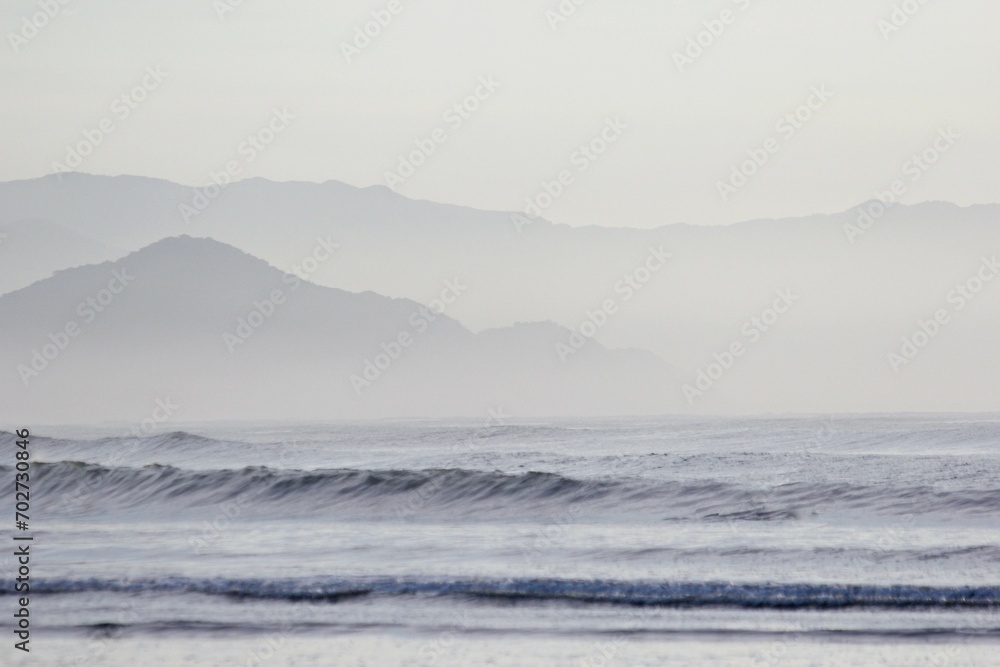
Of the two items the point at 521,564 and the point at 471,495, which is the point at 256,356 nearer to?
the point at 471,495

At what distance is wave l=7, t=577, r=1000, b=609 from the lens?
13.1 meters

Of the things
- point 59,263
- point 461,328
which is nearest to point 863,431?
point 461,328

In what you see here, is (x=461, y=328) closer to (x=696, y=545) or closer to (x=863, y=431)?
(x=863, y=431)

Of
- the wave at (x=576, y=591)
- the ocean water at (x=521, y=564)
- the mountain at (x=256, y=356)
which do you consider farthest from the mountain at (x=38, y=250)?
the wave at (x=576, y=591)

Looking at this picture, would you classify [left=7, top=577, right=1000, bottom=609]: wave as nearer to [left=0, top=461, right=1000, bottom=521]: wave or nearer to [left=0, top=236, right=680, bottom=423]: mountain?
[left=0, top=461, right=1000, bottom=521]: wave

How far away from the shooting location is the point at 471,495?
965 inches

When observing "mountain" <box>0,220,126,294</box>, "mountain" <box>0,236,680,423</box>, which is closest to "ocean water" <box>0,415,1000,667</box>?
"mountain" <box>0,236,680,423</box>

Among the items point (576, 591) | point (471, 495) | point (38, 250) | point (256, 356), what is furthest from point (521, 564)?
point (38, 250)

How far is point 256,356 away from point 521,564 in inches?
5807

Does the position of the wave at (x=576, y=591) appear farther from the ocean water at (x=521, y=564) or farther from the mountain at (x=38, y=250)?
the mountain at (x=38, y=250)

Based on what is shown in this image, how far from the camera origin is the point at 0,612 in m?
13.2

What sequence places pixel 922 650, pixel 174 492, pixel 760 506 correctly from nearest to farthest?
pixel 922 650, pixel 760 506, pixel 174 492

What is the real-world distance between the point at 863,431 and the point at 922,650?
33.0 metres

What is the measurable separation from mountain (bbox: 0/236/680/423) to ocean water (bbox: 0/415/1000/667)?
89.4m
